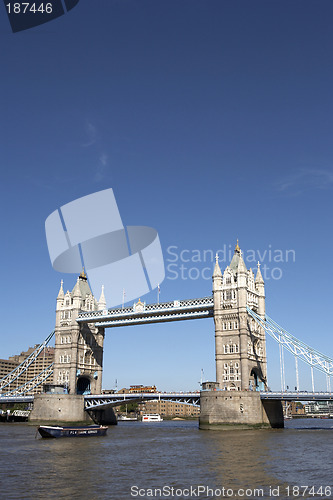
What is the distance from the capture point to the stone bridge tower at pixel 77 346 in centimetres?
10081

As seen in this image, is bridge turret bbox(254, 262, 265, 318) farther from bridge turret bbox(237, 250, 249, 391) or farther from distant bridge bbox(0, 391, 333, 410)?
distant bridge bbox(0, 391, 333, 410)

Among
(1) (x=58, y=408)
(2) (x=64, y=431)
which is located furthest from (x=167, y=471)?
(1) (x=58, y=408)

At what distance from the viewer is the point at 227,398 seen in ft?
246

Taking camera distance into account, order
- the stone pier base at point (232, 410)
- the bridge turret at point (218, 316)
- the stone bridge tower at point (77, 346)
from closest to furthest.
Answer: the stone pier base at point (232, 410) < the bridge turret at point (218, 316) < the stone bridge tower at point (77, 346)

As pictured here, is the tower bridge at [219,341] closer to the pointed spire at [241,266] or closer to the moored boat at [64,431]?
the pointed spire at [241,266]

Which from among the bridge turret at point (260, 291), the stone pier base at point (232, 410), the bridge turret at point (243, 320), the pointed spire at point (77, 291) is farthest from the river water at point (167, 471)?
the pointed spire at point (77, 291)

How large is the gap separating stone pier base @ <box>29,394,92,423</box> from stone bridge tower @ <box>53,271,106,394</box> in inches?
223

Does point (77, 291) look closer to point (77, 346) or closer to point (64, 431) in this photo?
point (77, 346)

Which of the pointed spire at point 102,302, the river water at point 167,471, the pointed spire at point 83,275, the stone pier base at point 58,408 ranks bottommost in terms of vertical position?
the river water at point 167,471

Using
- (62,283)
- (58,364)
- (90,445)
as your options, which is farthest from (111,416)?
(90,445)

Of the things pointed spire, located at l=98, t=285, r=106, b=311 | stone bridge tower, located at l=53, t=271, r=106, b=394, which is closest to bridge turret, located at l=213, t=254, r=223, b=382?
stone bridge tower, located at l=53, t=271, r=106, b=394

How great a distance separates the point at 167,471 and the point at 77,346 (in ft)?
225

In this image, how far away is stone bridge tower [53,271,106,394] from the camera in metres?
101

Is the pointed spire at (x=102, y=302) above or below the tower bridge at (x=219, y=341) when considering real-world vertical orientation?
above
